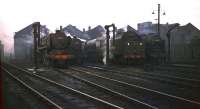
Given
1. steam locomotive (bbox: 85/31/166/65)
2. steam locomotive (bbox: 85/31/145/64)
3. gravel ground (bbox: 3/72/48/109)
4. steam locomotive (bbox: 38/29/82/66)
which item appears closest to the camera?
gravel ground (bbox: 3/72/48/109)

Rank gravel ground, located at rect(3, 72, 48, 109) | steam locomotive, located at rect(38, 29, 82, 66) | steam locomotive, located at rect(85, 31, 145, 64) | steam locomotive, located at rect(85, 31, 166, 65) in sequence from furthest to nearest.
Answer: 1. steam locomotive, located at rect(85, 31, 166, 65)
2. steam locomotive, located at rect(85, 31, 145, 64)
3. steam locomotive, located at rect(38, 29, 82, 66)
4. gravel ground, located at rect(3, 72, 48, 109)

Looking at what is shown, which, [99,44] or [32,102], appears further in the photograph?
[99,44]

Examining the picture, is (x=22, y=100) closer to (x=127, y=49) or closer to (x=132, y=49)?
(x=127, y=49)

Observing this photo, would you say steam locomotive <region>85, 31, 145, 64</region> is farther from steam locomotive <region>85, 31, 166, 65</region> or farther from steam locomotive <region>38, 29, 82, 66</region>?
steam locomotive <region>38, 29, 82, 66</region>

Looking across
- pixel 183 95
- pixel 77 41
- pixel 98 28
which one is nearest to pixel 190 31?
pixel 98 28

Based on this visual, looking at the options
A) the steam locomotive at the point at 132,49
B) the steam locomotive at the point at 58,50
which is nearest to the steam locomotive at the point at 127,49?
the steam locomotive at the point at 132,49

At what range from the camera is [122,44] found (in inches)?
1230

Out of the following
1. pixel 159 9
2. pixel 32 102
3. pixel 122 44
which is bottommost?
pixel 32 102

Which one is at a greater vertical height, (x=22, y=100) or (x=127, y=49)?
(x=127, y=49)

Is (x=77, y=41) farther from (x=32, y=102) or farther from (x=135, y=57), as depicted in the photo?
(x=32, y=102)

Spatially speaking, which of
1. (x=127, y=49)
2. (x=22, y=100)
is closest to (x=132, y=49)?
(x=127, y=49)

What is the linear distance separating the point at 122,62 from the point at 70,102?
67.5 ft

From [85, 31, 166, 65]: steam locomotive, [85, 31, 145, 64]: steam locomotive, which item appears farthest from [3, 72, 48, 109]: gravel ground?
[85, 31, 166, 65]: steam locomotive

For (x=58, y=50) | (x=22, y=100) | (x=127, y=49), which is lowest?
(x=22, y=100)
